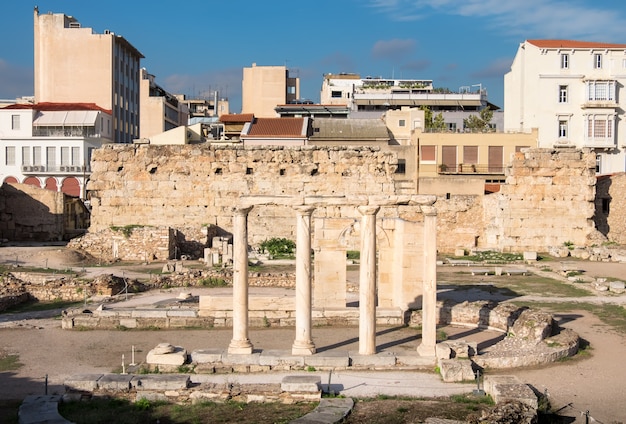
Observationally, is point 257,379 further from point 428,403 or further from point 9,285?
point 9,285

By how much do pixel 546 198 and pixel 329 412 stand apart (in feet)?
82.9

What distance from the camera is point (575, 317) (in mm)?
19953

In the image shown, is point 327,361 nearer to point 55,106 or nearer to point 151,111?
point 55,106

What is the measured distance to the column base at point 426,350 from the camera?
1522 cm

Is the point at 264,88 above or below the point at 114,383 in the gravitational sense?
above

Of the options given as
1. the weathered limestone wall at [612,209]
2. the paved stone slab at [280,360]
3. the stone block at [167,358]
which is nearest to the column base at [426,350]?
the paved stone slab at [280,360]

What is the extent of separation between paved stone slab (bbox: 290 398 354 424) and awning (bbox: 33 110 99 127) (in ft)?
155

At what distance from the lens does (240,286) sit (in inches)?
615

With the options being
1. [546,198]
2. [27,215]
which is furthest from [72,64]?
[546,198]

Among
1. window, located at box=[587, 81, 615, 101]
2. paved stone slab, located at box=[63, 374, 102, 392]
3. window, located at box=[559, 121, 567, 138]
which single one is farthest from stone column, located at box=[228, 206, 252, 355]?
window, located at box=[587, 81, 615, 101]

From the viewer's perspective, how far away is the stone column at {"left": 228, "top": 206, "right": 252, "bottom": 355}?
50.4 feet

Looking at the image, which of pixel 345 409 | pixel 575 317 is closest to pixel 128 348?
pixel 345 409

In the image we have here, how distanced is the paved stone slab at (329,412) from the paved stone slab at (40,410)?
3.62 meters

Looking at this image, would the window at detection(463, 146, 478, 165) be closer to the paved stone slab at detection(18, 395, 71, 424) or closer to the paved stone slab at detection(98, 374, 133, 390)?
the paved stone slab at detection(98, 374, 133, 390)
